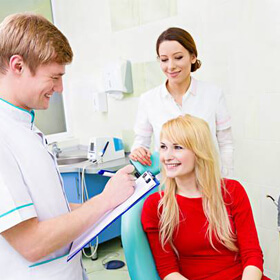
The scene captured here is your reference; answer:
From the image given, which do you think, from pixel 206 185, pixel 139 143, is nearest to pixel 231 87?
pixel 139 143

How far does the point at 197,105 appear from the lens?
192 cm

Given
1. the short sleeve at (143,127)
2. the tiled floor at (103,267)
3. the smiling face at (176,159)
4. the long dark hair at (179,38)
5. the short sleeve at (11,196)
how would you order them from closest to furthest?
the short sleeve at (11,196)
the smiling face at (176,159)
the long dark hair at (179,38)
the short sleeve at (143,127)
the tiled floor at (103,267)

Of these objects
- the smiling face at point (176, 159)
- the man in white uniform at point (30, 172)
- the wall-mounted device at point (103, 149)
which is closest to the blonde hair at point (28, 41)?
the man in white uniform at point (30, 172)

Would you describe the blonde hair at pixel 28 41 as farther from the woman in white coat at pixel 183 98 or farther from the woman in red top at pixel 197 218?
the woman in white coat at pixel 183 98

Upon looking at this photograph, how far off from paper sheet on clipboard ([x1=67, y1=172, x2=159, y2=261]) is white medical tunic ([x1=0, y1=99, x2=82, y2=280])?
67 mm

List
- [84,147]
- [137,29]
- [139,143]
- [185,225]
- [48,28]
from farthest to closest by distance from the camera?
[84,147] → [137,29] → [139,143] → [185,225] → [48,28]

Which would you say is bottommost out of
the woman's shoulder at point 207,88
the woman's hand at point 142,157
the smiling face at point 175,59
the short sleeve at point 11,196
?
the woman's hand at point 142,157

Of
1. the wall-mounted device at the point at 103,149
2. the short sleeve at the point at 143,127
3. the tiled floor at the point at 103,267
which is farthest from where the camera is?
the wall-mounted device at the point at 103,149

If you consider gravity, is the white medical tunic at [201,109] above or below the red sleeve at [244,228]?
above

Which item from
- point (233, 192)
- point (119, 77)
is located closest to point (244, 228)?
point (233, 192)

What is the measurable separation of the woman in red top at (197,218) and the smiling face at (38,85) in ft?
2.18

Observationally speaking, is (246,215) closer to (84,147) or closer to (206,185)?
(206,185)

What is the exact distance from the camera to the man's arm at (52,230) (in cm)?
78

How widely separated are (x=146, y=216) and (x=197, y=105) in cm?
80
